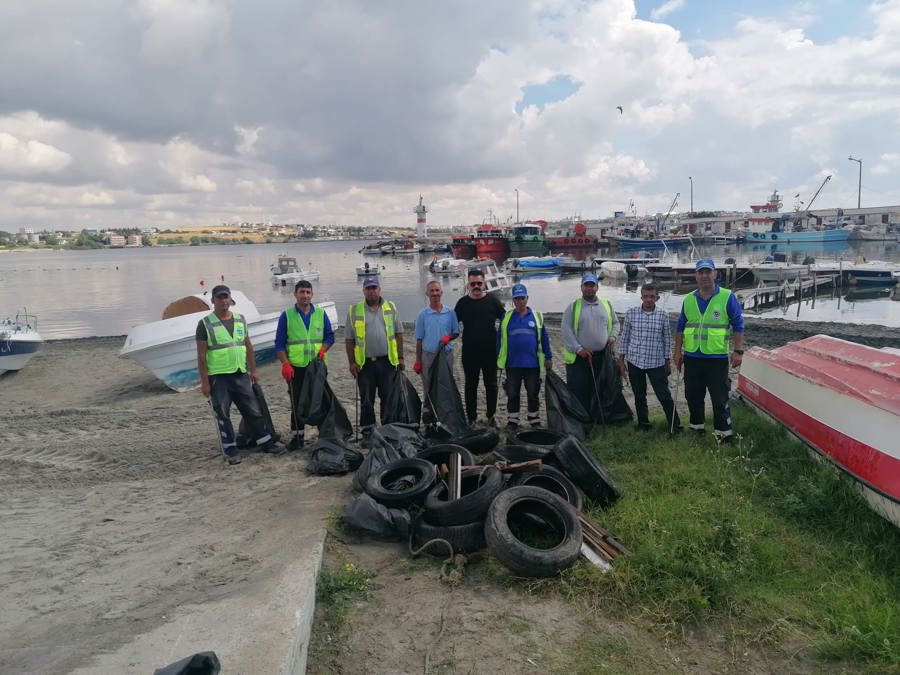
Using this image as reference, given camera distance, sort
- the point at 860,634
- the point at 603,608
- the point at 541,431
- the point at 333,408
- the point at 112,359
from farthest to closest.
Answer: the point at 112,359, the point at 333,408, the point at 541,431, the point at 603,608, the point at 860,634

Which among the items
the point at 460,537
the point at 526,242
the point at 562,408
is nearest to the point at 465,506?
the point at 460,537

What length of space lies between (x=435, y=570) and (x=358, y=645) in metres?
0.85

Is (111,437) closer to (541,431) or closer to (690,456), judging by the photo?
(541,431)

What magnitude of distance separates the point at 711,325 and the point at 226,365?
4.93m

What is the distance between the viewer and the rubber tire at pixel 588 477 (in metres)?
4.49

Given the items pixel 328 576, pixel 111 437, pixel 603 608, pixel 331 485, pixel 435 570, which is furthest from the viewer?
pixel 111 437

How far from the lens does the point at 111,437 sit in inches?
290

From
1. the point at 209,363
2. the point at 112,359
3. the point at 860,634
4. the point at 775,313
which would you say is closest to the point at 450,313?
the point at 209,363

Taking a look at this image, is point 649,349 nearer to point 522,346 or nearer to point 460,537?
point 522,346

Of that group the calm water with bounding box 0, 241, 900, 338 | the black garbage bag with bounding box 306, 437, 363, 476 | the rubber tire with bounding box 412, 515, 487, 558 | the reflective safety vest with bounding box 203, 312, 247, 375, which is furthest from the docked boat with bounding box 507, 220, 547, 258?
the rubber tire with bounding box 412, 515, 487, 558

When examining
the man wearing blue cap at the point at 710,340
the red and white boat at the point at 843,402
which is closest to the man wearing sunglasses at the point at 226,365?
the man wearing blue cap at the point at 710,340

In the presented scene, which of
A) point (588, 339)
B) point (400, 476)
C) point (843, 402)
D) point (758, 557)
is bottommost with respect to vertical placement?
point (758, 557)

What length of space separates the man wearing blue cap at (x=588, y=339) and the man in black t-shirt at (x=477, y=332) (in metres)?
0.80

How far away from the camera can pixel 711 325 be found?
5.47 metres
